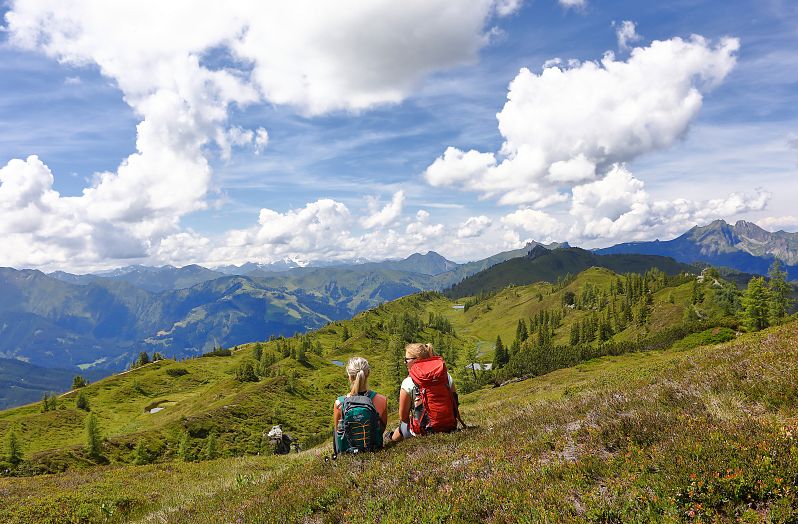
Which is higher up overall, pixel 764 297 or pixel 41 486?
pixel 41 486

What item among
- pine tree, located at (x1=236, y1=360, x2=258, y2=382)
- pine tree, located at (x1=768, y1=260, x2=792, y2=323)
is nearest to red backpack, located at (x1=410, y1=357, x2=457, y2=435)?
pine tree, located at (x1=768, y1=260, x2=792, y2=323)

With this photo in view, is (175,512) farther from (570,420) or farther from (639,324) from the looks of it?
(639,324)

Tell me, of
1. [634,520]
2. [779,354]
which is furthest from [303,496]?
[779,354]

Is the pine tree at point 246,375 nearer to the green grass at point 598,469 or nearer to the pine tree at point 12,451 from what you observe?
the pine tree at point 12,451

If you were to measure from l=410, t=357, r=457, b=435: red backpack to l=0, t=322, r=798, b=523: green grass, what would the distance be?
834mm

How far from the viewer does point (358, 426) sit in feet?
33.2

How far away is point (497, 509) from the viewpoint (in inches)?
221

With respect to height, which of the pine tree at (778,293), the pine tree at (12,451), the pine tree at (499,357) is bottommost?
the pine tree at (499,357)

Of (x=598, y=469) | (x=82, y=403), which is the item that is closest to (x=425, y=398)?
(x=598, y=469)

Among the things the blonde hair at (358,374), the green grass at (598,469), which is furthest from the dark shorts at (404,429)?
the blonde hair at (358,374)

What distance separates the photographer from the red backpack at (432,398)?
34.0ft

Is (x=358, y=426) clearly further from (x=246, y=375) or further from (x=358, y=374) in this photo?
(x=246, y=375)

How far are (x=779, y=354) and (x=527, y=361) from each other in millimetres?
123047

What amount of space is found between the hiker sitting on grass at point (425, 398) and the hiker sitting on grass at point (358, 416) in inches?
31.5
